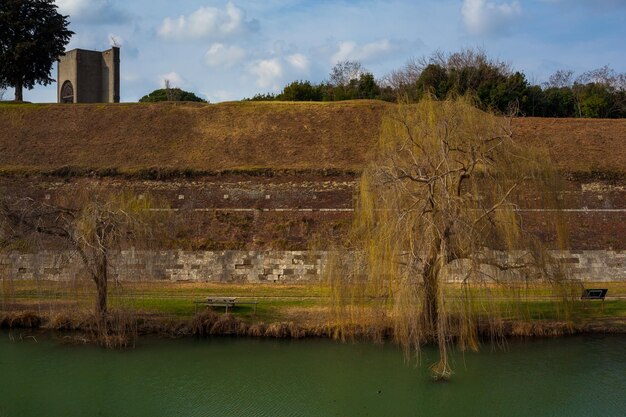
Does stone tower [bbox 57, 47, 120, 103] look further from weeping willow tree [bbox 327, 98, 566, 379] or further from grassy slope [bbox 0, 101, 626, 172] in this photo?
weeping willow tree [bbox 327, 98, 566, 379]

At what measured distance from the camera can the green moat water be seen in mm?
12602

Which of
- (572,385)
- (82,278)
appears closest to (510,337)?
(572,385)

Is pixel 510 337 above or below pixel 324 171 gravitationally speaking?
below

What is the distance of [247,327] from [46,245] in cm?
652

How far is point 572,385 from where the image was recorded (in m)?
13.8

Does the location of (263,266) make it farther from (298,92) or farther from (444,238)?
(298,92)

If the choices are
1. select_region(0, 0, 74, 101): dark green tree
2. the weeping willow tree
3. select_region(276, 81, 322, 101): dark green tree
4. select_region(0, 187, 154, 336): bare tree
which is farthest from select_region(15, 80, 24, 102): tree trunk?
the weeping willow tree

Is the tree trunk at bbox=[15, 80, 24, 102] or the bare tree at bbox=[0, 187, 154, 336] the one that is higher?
the tree trunk at bbox=[15, 80, 24, 102]

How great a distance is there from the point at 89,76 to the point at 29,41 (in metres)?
6.22

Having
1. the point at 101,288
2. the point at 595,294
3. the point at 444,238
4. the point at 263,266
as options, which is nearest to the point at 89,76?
the point at 263,266

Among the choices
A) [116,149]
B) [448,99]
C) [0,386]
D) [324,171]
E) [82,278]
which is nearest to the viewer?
[0,386]

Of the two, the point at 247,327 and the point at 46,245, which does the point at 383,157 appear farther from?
the point at 46,245

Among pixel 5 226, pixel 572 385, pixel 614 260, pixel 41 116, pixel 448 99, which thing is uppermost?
pixel 41 116

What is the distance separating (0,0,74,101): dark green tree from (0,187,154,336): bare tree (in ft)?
79.1
